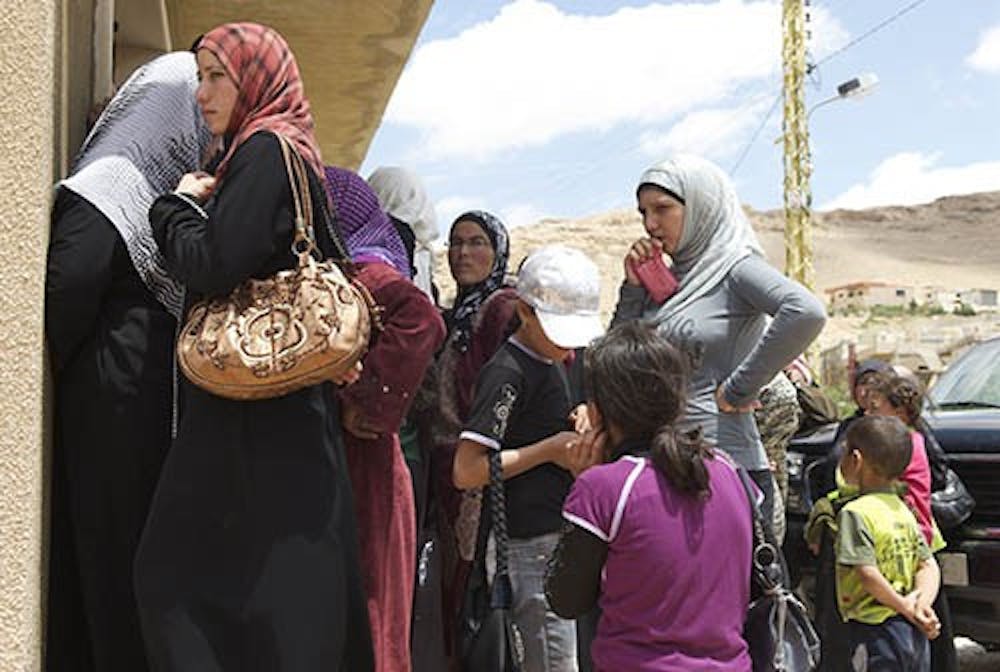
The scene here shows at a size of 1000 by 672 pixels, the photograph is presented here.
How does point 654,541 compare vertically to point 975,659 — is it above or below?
above

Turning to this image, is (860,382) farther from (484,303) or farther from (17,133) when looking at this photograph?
(17,133)

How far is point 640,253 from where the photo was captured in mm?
4562

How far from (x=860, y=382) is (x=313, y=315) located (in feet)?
13.7

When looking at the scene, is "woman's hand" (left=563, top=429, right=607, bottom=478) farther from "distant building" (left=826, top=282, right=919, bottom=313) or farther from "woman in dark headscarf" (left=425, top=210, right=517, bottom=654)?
"distant building" (left=826, top=282, right=919, bottom=313)

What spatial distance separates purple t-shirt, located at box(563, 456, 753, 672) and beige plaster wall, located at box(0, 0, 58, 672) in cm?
117

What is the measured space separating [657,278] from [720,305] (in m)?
0.24

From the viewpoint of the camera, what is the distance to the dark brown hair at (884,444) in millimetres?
5160

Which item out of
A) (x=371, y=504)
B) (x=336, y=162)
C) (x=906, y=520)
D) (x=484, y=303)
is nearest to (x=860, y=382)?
(x=906, y=520)

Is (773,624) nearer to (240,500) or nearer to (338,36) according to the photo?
(240,500)

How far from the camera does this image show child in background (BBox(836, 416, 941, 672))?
5059 mm

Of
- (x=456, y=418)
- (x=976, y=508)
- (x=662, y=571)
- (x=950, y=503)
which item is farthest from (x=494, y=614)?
(x=976, y=508)

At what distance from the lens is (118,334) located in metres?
3.08

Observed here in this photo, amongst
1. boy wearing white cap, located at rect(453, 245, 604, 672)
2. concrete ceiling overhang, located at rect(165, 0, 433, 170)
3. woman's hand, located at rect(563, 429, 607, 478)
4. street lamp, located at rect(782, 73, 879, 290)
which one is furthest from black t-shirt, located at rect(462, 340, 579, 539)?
street lamp, located at rect(782, 73, 879, 290)

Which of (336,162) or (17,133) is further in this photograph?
(336,162)
